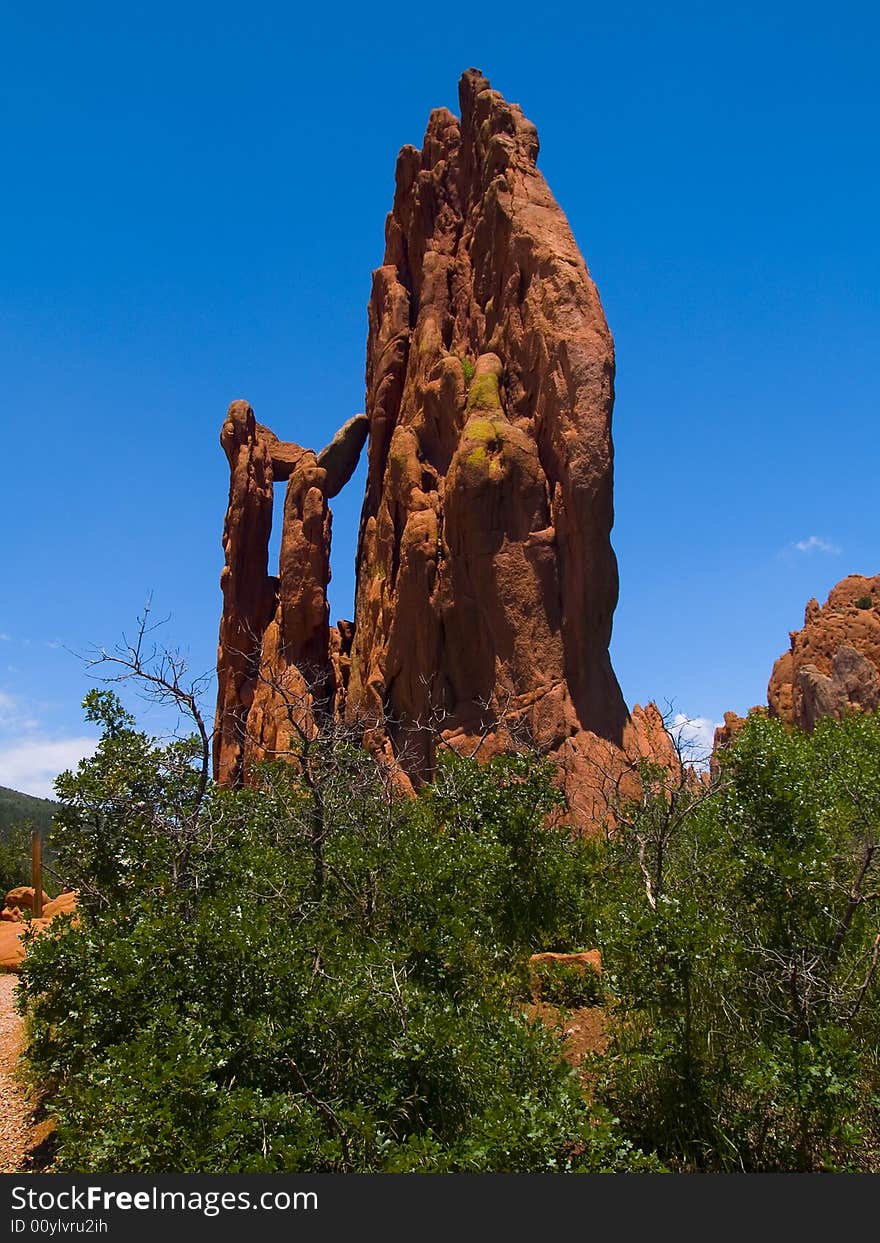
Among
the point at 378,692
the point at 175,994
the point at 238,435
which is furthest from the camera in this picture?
the point at 238,435

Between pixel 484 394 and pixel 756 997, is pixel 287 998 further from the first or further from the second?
pixel 484 394

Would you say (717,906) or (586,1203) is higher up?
(717,906)

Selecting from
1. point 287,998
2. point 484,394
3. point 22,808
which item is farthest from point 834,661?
point 22,808

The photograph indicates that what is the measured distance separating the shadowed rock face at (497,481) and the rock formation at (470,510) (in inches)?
2.6

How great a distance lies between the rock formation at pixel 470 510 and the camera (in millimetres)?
26938

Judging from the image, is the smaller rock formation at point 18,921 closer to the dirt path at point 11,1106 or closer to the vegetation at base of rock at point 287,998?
the dirt path at point 11,1106

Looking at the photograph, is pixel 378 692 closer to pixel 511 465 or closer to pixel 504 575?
pixel 504 575

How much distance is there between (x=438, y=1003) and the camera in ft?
29.4

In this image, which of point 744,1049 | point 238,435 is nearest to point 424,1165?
point 744,1049

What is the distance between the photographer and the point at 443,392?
105 ft

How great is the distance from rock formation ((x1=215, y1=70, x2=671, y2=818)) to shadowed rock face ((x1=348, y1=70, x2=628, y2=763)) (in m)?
0.07

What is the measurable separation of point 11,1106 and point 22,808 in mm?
123119

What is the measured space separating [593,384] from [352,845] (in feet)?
62.3

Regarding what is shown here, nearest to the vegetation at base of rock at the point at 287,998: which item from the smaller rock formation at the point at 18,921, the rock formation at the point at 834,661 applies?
the smaller rock formation at the point at 18,921
